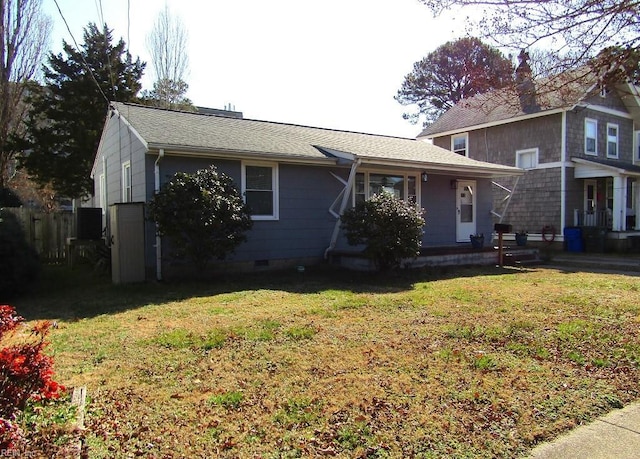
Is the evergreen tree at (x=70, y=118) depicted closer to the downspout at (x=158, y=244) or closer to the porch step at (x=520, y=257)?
the downspout at (x=158, y=244)

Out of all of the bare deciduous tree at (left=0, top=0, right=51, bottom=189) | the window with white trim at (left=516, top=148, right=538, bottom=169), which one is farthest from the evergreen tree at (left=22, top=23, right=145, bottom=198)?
the window with white trim at (left=516, top=148, right=538, bottom=169)

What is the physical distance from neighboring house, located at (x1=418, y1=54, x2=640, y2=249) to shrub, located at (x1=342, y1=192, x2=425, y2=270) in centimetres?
812

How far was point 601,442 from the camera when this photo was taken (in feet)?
9.81

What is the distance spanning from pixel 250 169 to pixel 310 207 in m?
1.82

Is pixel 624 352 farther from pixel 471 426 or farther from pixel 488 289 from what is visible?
pixel 488 289

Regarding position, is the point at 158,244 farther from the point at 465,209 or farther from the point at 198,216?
the point at 465,209

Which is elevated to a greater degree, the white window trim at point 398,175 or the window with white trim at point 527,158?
the window with white trim at point 527,158

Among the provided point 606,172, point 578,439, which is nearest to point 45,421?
point 578,439

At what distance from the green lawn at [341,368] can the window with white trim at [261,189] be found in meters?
3.15

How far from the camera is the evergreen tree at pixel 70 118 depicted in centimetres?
2016

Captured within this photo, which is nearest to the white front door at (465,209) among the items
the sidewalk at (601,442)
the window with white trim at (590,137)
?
the window with white trim at (590,137)

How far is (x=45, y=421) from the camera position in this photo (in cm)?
296

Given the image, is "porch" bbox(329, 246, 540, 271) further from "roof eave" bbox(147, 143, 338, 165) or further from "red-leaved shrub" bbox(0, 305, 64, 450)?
"red-leaved shrub" bbox(0, 305, 64, 450)

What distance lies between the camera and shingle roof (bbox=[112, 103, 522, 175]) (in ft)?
31.8
